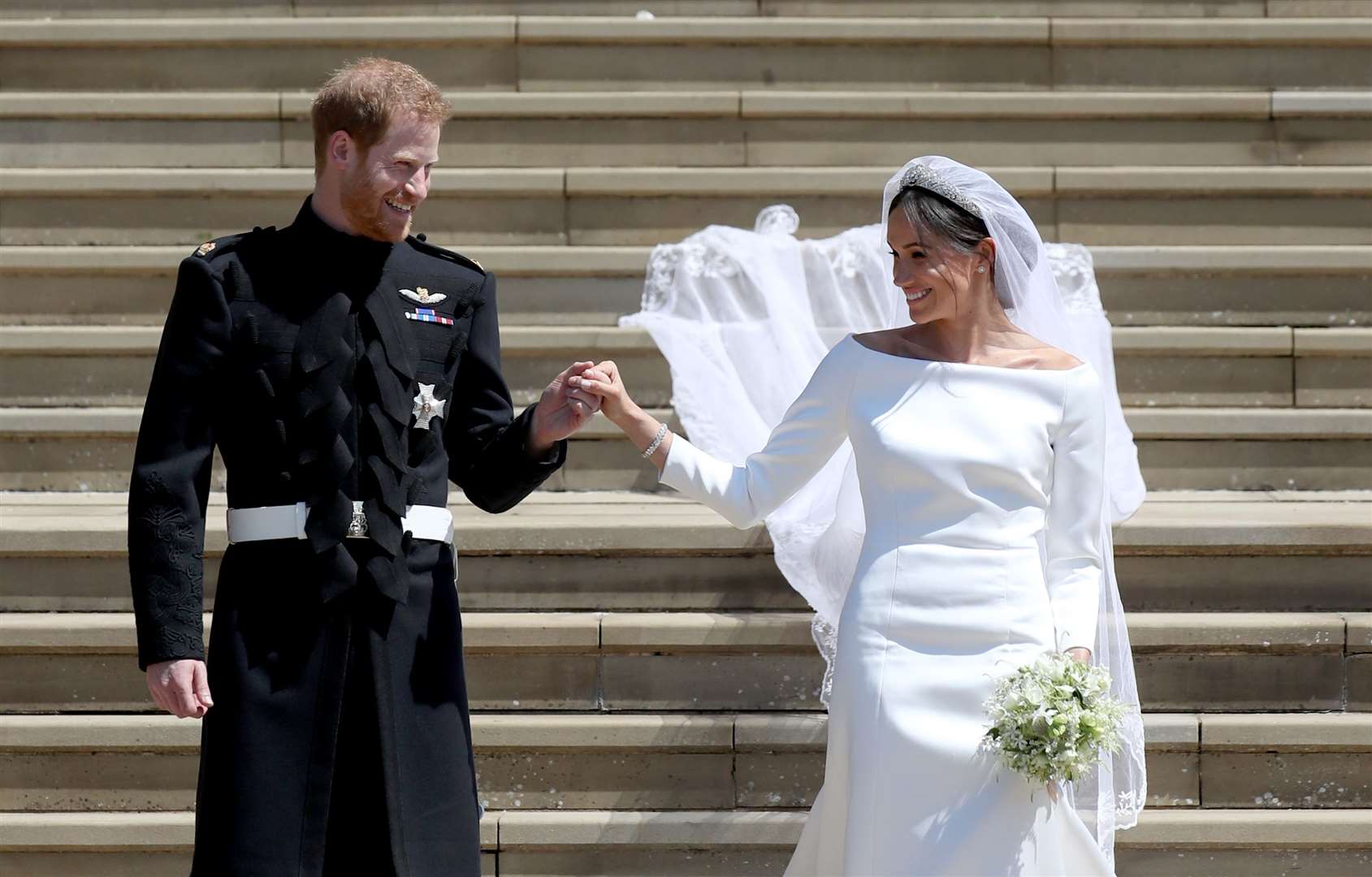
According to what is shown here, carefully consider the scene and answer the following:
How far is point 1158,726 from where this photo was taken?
4.20 metres

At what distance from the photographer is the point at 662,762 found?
13.8 ft

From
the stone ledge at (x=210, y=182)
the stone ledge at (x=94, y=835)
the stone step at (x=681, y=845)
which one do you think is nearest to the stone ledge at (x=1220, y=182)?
the stone ledge at (x=210, y=182)

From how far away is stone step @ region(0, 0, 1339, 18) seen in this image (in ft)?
21.3

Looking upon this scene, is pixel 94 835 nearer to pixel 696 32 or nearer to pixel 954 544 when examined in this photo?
pixel 954 544

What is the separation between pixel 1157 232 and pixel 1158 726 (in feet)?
7.78

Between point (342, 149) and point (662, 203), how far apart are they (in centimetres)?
318

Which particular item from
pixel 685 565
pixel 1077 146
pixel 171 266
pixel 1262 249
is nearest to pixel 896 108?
pixel 1077 146

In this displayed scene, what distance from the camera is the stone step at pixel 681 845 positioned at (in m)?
4.10

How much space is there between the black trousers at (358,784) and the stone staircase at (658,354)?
1315 millimetres

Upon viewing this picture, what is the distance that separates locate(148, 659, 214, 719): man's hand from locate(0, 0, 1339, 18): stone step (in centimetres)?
437

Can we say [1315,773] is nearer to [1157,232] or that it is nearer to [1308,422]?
[1308,422]

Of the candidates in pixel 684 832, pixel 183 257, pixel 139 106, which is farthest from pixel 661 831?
pixel 139 106

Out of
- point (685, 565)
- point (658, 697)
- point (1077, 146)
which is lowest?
point (658, 697)

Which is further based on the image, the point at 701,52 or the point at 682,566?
the point at 701,52
